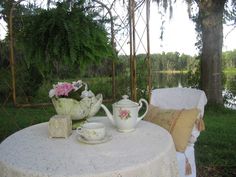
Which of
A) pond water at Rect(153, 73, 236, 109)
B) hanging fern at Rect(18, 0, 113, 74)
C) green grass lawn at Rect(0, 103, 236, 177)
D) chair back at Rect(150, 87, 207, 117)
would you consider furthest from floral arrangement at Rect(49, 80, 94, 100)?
pond water at Rect(153, 73, 236, 109)

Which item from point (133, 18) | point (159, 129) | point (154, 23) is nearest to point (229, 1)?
point (154, 23)

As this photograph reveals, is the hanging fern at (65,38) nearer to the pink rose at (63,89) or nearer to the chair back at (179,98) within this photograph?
the pink rose at (63,89)

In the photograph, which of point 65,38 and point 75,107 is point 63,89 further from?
point 65,38

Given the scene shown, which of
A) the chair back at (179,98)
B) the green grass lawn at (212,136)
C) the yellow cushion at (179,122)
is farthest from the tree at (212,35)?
the yellow cushion at (179,122)

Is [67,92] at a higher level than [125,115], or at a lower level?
higher

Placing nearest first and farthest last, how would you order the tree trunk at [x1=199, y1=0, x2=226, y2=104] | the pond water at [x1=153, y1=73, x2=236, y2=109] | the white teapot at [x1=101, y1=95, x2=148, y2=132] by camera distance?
1. the white teapot at [x1=101, y1=95, x2=148, y2=132]
2. the tree trunk at [x1=199, y1=0, x2=226, y2=104]
3. the pond water at [x1=153, y1=73, x2=236, y2=109]

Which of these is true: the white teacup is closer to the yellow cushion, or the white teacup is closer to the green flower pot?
the green flower pot

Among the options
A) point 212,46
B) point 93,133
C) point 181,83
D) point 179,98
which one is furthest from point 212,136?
point 181,83

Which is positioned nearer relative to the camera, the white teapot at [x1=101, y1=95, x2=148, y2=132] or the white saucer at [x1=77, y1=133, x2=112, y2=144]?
the white saucer at [x1=77, y1=133, x2=112, y2=144]

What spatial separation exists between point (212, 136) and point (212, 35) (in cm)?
212

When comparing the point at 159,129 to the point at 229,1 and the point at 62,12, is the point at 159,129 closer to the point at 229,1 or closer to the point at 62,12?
A: the point at 62,12

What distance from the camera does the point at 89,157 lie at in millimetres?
1229

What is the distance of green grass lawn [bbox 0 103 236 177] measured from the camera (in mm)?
2924

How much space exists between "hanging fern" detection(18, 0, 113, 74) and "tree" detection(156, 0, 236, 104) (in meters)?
3.61
